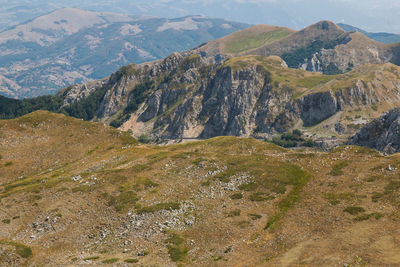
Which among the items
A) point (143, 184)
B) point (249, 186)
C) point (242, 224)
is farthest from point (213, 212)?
point (143, 184)

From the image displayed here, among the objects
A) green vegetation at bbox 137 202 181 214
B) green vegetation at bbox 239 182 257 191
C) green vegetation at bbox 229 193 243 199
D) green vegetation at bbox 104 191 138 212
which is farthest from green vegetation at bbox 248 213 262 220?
green vegetation at bbox 104 191 138 212

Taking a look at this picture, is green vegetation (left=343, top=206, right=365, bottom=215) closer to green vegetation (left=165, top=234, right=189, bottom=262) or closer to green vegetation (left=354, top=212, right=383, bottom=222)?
green vegetation (left=354, top=212, right=383, bottom=222)

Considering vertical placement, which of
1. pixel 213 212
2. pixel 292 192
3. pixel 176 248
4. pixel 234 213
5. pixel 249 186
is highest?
pixel 292 192

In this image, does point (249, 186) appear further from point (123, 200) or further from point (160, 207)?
point (123, 200)

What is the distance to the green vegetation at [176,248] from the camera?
4862cm

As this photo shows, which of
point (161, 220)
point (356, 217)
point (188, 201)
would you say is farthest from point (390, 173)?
point (161, 220)

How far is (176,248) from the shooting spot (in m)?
50.9

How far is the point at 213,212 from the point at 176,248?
1273 cm

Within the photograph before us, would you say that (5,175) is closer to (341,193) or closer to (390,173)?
(341,193)

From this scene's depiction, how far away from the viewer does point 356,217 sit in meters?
51.2

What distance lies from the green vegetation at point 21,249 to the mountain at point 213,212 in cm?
16

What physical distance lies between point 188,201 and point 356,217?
31548 mm

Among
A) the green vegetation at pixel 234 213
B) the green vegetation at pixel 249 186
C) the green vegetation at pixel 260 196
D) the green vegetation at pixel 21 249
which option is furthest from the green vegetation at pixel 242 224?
the green vegetation at pixel 21 249

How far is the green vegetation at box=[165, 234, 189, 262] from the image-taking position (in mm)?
48625
